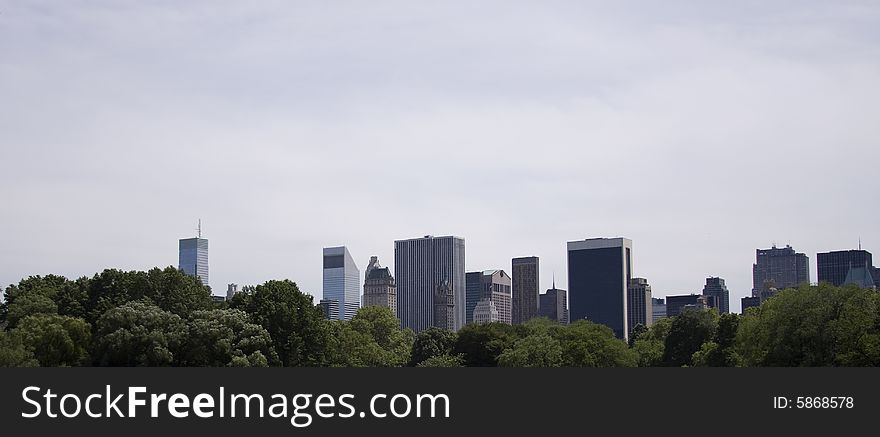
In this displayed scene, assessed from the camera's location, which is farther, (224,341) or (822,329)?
(224,341)

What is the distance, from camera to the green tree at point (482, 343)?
133 m

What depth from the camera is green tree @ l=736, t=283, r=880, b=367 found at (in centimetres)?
7244

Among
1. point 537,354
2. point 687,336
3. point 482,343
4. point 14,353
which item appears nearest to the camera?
point 14,353

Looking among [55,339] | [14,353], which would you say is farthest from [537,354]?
[14,353]

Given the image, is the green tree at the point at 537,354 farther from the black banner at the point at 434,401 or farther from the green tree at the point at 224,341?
the black banner at the point at 434,401

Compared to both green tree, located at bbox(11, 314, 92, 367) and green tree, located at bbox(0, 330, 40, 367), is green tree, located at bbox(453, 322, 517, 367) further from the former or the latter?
green tree, located at bbox(0, 330, 40, 367)

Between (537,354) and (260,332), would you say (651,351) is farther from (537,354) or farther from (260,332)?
(260,332)

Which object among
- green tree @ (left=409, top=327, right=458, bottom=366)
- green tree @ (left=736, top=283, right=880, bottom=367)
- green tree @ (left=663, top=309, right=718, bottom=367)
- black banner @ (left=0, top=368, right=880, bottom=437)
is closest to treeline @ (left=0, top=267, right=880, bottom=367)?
green tree @ (left=736, top=283, right=880, bottom=367)

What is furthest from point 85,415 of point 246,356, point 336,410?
point 246,356

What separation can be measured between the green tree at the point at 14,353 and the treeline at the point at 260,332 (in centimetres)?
9

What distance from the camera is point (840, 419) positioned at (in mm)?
44812

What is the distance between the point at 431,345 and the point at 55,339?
62.4m

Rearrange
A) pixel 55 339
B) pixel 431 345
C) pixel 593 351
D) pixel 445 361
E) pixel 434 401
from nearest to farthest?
pixel 434 401
pixel 55 339
pixel 593 351
pixel 445 361
pixel 431 345

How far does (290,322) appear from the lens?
323 ft
